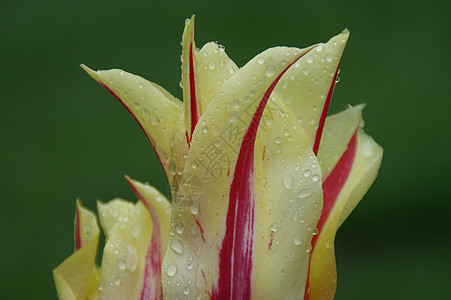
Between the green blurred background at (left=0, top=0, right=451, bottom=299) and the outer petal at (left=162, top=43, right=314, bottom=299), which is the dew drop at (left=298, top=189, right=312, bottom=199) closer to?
the outer petal at (left=162, top=43, right=314, bottom=299)

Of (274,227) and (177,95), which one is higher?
(177,95)

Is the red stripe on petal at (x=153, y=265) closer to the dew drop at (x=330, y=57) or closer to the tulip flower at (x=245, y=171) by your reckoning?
the tulip flower at (x=245, y=171)

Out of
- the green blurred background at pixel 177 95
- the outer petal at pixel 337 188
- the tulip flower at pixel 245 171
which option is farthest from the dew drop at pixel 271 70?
the green blurred background at pixel 177 95

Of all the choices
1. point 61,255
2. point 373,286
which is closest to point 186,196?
point 373,286

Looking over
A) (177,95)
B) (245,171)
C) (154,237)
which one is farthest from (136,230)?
(177,95)

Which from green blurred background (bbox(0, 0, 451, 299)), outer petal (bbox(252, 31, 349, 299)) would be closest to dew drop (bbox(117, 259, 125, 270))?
outer petal (bbox(252, 31, 349, 299))

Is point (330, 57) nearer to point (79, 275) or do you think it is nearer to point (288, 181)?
point (288, 181)

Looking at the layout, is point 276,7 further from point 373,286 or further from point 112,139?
point 373,286
